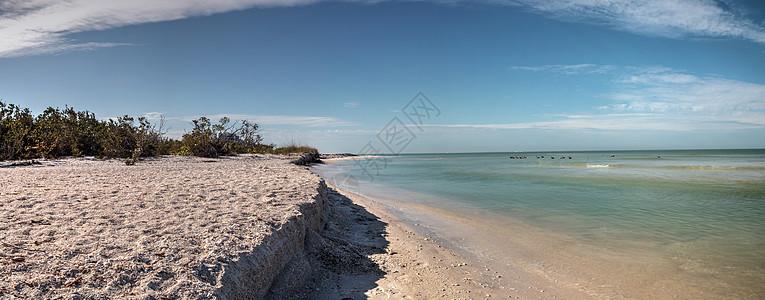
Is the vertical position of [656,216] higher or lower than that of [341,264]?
lower

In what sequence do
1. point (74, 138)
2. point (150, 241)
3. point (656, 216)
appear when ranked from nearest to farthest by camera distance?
point (150, 241) < point (656, 216) < point (74, 138)

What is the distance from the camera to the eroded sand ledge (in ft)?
7.55

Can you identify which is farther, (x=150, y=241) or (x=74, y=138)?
(x=74, y=138)

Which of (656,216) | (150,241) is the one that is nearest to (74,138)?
(150,241)

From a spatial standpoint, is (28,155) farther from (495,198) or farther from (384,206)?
(495,198)

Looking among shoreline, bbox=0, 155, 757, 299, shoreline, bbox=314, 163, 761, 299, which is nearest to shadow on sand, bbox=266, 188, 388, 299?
shoreline, bbox=0, 155, 757, 299

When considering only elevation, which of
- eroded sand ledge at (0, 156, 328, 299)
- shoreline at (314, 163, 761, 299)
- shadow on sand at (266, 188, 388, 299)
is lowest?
shoreline at (314, 163, 761, 299)

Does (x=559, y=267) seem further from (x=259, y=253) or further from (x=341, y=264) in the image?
(x=259, y=253)

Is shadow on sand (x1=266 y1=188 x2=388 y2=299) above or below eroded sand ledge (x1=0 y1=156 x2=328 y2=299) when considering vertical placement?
below

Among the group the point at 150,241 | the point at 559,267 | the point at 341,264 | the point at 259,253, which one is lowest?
the point at 559,267

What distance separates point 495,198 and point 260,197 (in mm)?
8632

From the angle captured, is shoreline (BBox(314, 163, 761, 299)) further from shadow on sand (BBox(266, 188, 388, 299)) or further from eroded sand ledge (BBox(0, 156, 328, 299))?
eroded sand ledge (BBox(0, 156, 328, 299))

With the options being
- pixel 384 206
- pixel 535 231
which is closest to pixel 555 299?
pixel 535 231

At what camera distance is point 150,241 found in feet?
9.73
